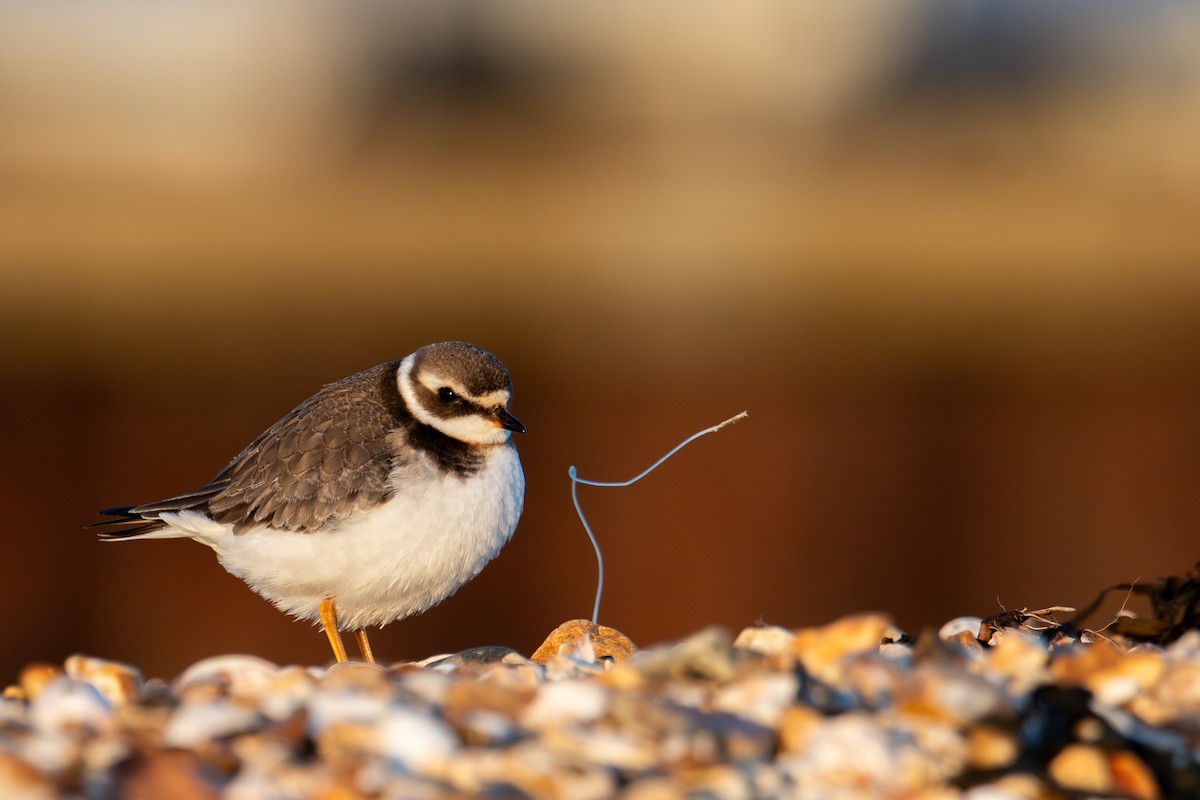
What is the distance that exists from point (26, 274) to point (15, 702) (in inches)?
336

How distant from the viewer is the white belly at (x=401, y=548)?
4184 mm

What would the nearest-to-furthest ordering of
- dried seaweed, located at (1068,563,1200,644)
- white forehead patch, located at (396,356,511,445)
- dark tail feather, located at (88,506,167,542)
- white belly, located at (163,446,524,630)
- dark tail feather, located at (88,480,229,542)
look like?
dried seaweed, located at (1068,563,1200,644), white belly, located at (163,446,524,630), white forehead patch, located at (396,356,511,445), dark tail feather, located at (88,480,229,542), dark tail feather, located at (88,506,167,542)

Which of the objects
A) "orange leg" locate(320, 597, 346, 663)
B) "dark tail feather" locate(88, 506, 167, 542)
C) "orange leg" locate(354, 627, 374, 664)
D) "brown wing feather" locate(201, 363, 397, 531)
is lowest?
"orange leg" locate(354, 627, 374, 664)

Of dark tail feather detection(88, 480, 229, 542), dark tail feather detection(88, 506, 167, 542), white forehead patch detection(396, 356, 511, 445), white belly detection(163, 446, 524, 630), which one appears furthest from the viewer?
dark tail feather detection(88, 506, 167, 542)

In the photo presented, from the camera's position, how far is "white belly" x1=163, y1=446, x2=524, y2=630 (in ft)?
13.7

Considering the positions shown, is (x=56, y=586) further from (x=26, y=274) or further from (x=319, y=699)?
(x=319, y=699)

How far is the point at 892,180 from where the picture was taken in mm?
11539

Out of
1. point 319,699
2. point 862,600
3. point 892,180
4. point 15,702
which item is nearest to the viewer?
point 319,699

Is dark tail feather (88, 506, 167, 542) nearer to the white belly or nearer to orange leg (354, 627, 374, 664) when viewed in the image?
the white belly

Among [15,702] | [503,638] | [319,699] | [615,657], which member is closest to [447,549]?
[615,657]

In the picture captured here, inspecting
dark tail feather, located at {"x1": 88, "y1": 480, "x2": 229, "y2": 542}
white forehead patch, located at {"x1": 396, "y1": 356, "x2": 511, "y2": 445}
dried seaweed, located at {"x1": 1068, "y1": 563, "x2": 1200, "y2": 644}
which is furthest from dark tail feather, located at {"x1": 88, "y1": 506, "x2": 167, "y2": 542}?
dried seaweed, located at {"x1": 1068, "y1": 563, "x2": 1200, "y2": 644}

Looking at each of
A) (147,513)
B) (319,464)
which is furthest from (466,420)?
(147,513)

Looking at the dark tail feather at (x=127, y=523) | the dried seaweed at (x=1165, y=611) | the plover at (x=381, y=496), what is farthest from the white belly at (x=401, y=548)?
the dried seaweed at (x=1165, y=611)

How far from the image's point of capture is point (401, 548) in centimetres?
418
